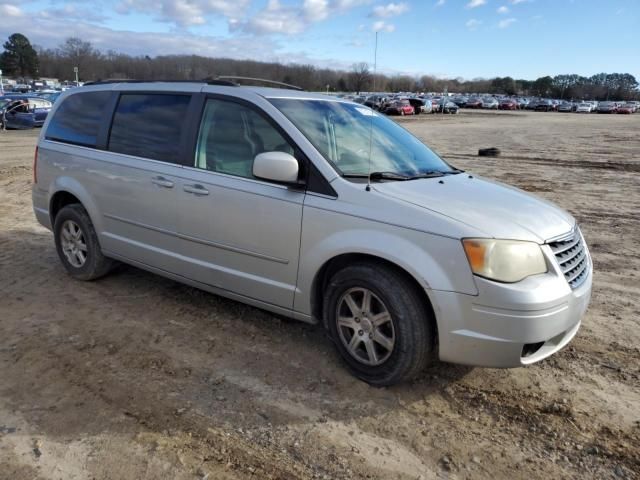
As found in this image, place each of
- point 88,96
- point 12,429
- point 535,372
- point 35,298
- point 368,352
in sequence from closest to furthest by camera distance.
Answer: point 12,429 → point 368,352 → point 535,372 → point 35,298 → point 88,96

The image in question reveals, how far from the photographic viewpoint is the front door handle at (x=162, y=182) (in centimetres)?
428

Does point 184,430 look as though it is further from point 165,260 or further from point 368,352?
point 165,260

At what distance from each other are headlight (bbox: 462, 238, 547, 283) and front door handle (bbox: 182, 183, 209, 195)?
2052 mm

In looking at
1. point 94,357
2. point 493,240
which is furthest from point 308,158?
point 94,357

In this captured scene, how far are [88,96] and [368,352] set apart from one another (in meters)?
3.87

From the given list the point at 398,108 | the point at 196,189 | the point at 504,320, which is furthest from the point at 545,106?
the point at 504,320

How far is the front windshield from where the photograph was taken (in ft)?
12.4

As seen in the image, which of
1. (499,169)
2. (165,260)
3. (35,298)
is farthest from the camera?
(499,169)

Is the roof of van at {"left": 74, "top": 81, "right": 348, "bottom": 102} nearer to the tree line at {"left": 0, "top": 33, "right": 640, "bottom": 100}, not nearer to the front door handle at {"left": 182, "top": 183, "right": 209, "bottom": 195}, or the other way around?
the front door handle at {"left": 182, "top": 183, "right": 209, "bottom": 195}

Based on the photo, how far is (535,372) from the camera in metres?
3.71

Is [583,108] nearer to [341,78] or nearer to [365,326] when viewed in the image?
[341,78]

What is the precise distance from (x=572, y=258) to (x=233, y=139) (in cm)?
256

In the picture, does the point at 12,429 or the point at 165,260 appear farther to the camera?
the point at 165,260

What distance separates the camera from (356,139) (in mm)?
4098
